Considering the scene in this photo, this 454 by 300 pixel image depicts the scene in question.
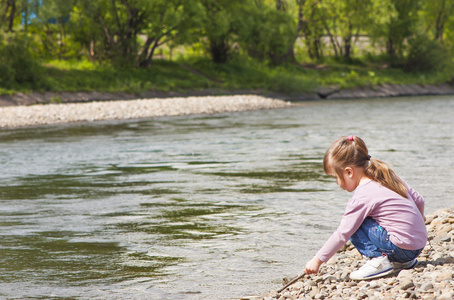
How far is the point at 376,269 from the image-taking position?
15.0 feet

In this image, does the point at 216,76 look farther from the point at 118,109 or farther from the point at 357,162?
the point at 357,162

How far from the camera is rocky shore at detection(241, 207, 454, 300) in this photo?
4.19 m

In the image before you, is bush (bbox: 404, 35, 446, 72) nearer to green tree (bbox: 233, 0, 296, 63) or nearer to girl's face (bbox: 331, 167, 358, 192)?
green tree (bbox: 233, 0, 296, 63)

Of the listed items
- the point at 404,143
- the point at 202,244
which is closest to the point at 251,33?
the point at 404,143

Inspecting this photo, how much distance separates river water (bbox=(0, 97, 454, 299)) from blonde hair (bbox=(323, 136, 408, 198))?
137 centimetres

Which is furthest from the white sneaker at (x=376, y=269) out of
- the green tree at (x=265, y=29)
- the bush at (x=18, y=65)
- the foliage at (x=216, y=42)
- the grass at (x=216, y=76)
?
the green tree at (x=265, y=29)

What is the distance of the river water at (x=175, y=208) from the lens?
Result: 5605mm

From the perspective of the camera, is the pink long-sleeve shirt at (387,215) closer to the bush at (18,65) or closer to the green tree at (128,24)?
the bush at (18,65)

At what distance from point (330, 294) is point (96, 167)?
381 inches

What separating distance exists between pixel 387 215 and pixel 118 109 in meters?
27.0

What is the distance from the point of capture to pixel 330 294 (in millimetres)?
4516

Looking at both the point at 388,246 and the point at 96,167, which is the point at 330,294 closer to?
the point at 388,246

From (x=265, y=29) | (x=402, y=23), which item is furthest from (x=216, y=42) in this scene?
(x=402, y=23)

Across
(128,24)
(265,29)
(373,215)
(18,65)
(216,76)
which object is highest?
(128,24)
